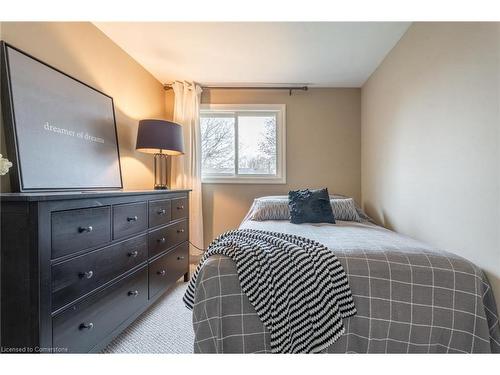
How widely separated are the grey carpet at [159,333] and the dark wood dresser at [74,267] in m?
0.11

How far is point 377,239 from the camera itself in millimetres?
1438

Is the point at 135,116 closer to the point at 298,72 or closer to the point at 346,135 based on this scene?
the point at 298,72

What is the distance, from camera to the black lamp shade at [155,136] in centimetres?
218

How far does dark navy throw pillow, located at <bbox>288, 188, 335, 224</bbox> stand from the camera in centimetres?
212

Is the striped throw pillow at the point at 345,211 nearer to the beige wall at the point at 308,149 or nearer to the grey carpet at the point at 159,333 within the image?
the beige wall at the point at 308,149

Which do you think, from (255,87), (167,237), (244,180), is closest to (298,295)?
(167,237)

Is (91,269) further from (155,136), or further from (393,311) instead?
(393,311)

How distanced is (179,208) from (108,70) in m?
1.36

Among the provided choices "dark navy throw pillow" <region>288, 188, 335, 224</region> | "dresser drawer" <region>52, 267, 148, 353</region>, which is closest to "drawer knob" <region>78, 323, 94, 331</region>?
"dresser drawer" <region>52, 267, 148, 353</region>

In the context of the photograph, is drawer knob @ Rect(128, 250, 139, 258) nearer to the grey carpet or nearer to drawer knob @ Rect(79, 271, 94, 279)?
drawer knob @ Rect(79, 271, 94, 279)

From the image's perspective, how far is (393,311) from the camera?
1.06 metres

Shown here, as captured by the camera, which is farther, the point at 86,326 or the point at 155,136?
the point at 155,136

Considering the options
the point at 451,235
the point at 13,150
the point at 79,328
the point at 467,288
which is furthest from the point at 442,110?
the point at 13,150
